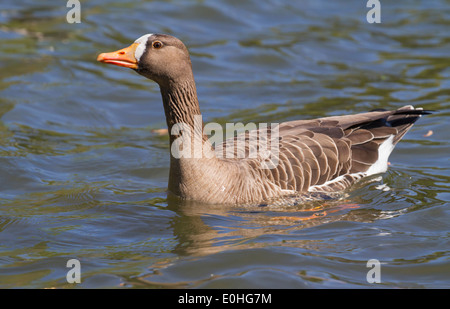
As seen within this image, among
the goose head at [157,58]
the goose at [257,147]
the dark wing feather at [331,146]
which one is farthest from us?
the dark wing feather at [331,146]

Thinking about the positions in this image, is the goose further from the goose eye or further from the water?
the water

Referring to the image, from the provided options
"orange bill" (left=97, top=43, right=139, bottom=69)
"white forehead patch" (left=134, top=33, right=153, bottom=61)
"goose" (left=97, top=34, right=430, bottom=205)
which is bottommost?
"goose" (left=97, top=34, right=430, bottom=205)

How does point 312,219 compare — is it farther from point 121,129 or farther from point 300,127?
point 121,129

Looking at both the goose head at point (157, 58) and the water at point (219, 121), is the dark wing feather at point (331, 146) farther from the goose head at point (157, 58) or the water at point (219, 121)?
the goose head at point (157, 58)

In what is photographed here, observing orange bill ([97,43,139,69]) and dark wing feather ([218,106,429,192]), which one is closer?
orange bill ([97,43,139,69])

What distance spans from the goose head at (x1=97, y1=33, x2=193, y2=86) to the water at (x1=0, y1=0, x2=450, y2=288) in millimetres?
1736

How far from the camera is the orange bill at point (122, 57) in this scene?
766 cm

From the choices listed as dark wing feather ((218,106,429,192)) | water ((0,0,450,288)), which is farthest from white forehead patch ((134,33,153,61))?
dark wing feather ((218,106,429,192))

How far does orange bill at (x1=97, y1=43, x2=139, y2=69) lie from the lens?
7.66 metres

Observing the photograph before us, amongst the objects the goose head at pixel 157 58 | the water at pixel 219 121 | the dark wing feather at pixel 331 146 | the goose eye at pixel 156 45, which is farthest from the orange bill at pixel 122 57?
the dark wing feather at pixel 331 146

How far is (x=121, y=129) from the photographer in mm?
12469

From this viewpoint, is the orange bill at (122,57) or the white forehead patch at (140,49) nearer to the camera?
the orange bill at (122,57)

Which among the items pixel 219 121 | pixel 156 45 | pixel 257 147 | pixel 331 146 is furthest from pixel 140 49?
pixel 219 121

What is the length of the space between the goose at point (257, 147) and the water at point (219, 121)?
0.92 ft
